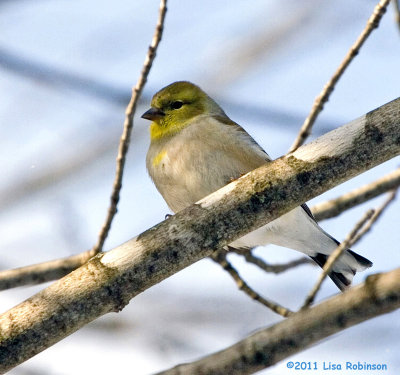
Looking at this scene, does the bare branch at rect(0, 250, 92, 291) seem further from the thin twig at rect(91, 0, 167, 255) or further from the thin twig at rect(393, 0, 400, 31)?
the thin twig at rect(393, 0, 400, 31)

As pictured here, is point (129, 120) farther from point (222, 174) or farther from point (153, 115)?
point (153, 115)

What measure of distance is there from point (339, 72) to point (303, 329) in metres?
1.66

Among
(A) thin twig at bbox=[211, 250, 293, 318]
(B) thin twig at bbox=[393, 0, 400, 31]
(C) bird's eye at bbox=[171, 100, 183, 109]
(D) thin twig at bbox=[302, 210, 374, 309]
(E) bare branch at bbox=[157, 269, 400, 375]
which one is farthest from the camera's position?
(C) bird's eye at bbox=[171, 100, 183, 109]

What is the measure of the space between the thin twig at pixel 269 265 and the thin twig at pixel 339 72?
0.84 meters

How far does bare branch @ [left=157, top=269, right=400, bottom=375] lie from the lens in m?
2.47

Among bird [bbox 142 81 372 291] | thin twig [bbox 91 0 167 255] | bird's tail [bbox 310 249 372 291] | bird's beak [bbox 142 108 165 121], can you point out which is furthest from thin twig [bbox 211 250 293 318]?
bird's beak [bbox 142 108 165 121]

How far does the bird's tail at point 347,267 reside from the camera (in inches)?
168

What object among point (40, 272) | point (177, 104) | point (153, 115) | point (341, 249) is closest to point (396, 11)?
point (341, 249)

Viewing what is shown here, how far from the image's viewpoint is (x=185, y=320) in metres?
4.76

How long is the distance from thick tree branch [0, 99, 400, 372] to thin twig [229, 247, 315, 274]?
1.55 metres

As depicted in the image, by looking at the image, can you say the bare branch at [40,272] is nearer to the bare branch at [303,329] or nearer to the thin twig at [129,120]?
the thin twig at [129,120]

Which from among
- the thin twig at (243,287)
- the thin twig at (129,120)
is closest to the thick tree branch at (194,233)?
the thin twig at (243,287)

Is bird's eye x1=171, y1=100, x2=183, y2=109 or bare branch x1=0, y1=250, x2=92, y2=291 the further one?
bird's eye x1=171, y1=100, x2=183, y2=109

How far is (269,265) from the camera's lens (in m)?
4.27
